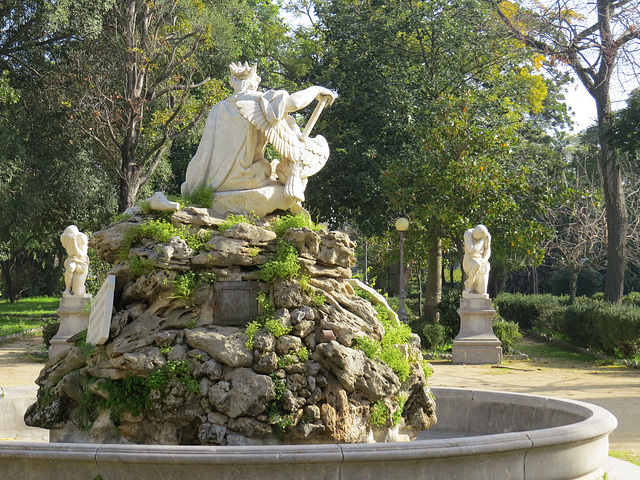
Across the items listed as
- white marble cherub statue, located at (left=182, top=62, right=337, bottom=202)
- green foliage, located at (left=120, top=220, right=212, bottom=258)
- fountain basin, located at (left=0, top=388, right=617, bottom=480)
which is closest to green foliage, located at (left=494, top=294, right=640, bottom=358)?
white marble cherub statue, located at (left=182, top=62, right=337, bottom=202)

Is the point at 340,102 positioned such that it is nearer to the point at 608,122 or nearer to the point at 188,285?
the point at 608,122

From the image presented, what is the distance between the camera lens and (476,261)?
1778 cm

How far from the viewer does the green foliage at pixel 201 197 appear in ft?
25.7

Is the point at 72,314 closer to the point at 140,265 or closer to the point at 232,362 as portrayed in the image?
the point at 140,265

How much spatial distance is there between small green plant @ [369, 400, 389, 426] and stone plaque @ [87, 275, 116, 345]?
240cm

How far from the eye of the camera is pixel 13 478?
507 centimetres

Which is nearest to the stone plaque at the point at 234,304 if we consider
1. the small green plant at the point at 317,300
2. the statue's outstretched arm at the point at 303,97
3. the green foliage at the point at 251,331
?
the green foliage at the point at 251,331

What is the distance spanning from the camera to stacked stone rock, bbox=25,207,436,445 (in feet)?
20.1

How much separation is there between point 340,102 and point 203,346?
63.1 ft

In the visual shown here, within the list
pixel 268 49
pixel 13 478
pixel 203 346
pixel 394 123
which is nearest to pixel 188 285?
pixel 203 346

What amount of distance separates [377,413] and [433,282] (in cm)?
1704

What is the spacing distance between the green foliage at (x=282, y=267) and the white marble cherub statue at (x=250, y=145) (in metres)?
1.32

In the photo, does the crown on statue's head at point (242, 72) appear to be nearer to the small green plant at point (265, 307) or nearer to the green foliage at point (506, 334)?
the small green plant at point (265, 307)

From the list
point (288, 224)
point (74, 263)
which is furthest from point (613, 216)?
point (288, 224)
